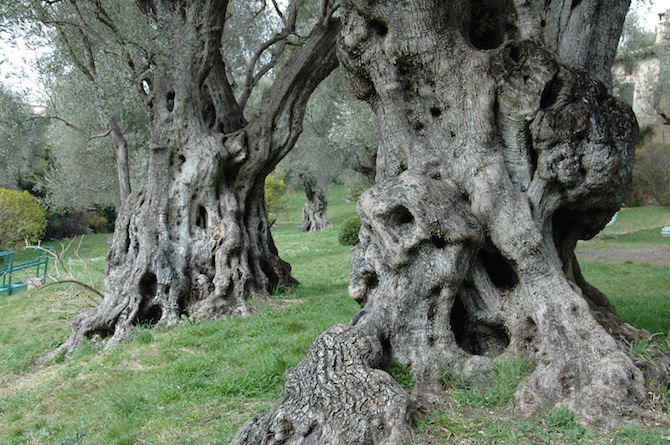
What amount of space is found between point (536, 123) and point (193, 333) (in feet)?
19.4

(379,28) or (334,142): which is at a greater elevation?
(334,142)

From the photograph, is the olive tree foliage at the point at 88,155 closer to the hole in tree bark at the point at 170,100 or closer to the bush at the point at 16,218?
the bush at the point at 16,218

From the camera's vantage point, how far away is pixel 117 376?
7051 millimetres

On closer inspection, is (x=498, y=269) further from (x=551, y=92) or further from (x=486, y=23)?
(x=486, y=23)

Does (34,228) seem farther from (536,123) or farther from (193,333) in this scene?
(536,123)

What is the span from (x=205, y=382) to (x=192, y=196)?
5.10 m

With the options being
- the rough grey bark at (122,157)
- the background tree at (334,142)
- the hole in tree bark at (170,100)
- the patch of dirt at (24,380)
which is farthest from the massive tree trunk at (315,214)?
the patch of dirt at (24,380)

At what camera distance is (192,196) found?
10.3 m

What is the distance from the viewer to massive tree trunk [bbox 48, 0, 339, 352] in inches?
377

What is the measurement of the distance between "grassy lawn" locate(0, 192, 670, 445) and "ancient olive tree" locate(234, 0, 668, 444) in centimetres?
33

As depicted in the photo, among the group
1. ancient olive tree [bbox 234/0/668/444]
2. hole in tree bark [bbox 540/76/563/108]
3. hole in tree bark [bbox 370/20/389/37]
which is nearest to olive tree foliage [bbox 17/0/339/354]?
ancient olive tree [bbox 234/0/668/444]

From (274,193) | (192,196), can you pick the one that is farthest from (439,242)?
(274,193)

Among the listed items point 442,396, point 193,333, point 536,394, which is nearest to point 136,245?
point 193,333

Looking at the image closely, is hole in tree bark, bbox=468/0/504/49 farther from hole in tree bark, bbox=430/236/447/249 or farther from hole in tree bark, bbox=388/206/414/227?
hole in tree bark, bbox=430/236/447/249
